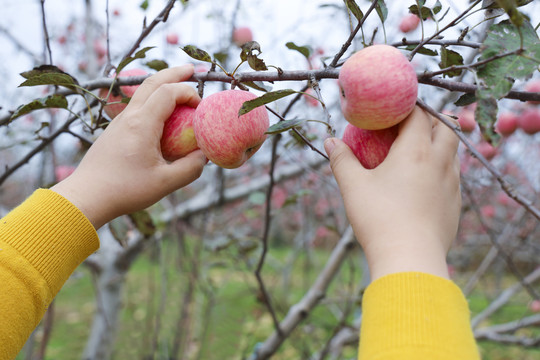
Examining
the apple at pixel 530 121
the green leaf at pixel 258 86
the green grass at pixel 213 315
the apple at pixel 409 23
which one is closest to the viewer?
the green leaf at pixel 258 86

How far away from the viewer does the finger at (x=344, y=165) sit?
2.06ft

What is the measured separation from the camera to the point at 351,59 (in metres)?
0.66

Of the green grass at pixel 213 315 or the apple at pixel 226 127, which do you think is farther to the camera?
the green grass at pixel 213 315

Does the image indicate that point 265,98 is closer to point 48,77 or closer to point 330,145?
point 330,145

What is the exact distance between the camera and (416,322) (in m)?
0.52

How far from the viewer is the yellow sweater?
51 cm

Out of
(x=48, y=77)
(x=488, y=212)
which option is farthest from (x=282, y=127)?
(x=488, y=212)

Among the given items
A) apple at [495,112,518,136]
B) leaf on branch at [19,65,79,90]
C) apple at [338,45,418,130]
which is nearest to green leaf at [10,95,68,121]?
leaf on branch at [19,65,79,90]

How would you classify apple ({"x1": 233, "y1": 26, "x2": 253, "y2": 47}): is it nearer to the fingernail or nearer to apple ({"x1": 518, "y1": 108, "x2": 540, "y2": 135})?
apple ({"x1": 518, "y1": 108, "x2": 540, "y2": 135})

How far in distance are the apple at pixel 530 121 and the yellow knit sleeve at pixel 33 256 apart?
1.93 metres

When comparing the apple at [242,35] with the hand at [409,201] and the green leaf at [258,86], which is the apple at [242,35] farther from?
the hand at [409,201]

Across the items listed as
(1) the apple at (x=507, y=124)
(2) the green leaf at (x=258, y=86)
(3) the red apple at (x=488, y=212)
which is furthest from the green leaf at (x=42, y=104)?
(3) the red apple at (x=488, y=212)

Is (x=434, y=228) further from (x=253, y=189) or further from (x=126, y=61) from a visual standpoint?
(x=253, y=189)

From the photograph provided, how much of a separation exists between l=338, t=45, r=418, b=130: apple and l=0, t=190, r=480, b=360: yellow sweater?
10.0 inches
